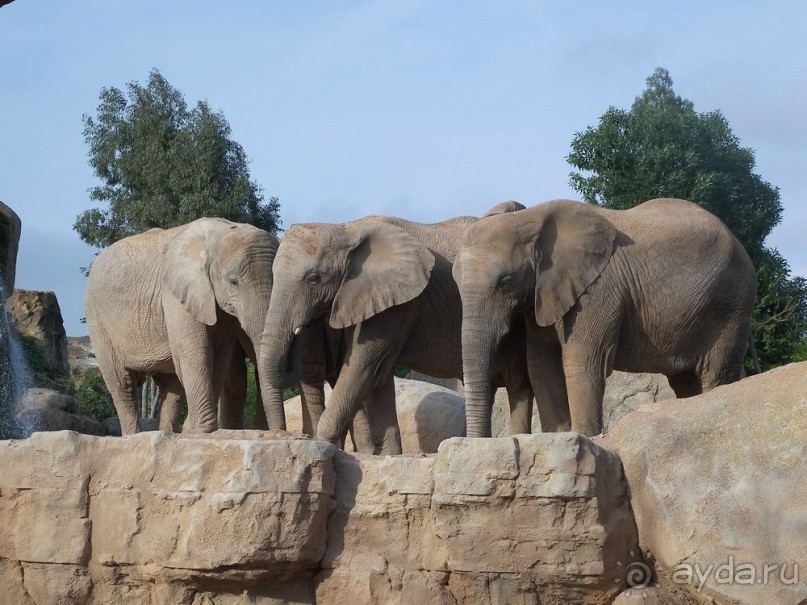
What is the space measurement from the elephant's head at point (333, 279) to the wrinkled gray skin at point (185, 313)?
0.37 m

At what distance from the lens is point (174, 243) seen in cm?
1221

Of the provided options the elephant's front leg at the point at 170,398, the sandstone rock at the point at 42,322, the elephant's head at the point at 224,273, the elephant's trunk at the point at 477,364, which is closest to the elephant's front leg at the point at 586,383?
the elephant's trunk at the point at 477,364

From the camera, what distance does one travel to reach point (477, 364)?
33.5 feet

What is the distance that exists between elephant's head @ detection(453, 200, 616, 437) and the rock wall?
2036 mm

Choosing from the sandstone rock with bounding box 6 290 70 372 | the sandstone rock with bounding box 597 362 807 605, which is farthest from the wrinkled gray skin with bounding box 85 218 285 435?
the sandstone rock with bounding box 6 290 70 372

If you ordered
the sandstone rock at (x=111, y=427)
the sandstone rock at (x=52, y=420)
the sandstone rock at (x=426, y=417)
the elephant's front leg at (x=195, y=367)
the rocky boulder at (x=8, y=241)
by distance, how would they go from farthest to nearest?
the rocky boulder at (x=8, y=241)
the sandstone rock at (x=111, y=427)
the sandstone rock at (x=52, y=420)
the sandstone rock at (x=426, y=417)
the elephant's front leg at (x=195, y=367)

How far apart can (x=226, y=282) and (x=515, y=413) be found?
268 cm

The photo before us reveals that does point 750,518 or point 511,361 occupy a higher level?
point 511,361

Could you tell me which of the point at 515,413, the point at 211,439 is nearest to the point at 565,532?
the point at 211,439

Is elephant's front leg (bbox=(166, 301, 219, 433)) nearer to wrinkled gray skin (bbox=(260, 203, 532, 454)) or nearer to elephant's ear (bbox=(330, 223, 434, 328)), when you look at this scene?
wrinkled gray skin (bbox=(260, 203, 532, 454))

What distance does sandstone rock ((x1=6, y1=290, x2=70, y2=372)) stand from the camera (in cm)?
2438

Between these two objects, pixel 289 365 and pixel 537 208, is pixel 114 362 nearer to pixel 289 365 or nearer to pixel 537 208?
pixel 289 365

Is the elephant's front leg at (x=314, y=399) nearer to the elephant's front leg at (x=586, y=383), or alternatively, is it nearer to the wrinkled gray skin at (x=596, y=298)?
the wrinkled gray skin at (x=596, y=298)

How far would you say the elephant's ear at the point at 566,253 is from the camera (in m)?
10.6
